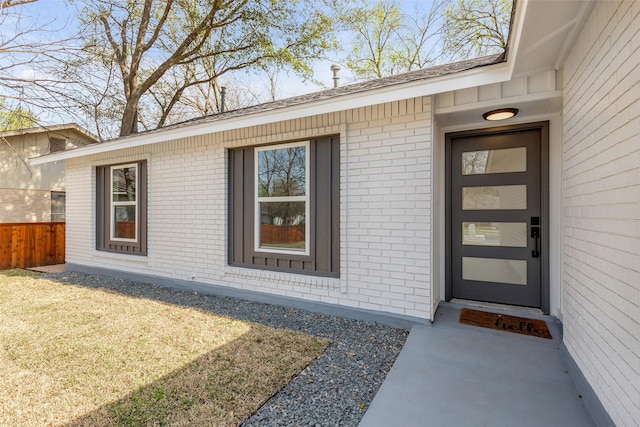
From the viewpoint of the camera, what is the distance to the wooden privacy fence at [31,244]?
7.86m

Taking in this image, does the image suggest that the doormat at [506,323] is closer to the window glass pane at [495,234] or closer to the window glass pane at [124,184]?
the window glass pane at [495,234]

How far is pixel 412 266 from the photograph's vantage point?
360cm

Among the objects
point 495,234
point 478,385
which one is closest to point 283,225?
point 495,234

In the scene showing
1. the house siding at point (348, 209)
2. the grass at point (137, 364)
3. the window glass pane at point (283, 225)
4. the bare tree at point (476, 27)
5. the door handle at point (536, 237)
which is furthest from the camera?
→ the bare tree at point (476, 27)

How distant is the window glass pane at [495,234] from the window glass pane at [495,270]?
21 cm

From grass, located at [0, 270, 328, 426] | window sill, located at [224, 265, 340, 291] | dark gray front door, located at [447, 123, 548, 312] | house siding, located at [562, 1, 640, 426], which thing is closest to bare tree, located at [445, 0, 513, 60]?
dark gray front door, located at [447, 123, 548, 312]

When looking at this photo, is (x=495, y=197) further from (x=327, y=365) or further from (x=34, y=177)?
(x=34, y=177)

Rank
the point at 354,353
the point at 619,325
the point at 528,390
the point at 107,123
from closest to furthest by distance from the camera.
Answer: the point at 619,325, the point at 528,390, the point at 354,353, the point at 107,123

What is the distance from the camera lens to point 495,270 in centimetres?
402

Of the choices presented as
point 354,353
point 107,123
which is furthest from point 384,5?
point 354,353

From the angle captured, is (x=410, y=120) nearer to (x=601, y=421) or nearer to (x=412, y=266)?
(x=412, y=266)

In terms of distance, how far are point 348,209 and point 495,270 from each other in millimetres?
2018

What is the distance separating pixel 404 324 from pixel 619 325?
2028mm

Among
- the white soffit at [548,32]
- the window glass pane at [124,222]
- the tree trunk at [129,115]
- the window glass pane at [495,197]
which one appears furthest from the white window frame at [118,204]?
the white soffit at [548,32]
